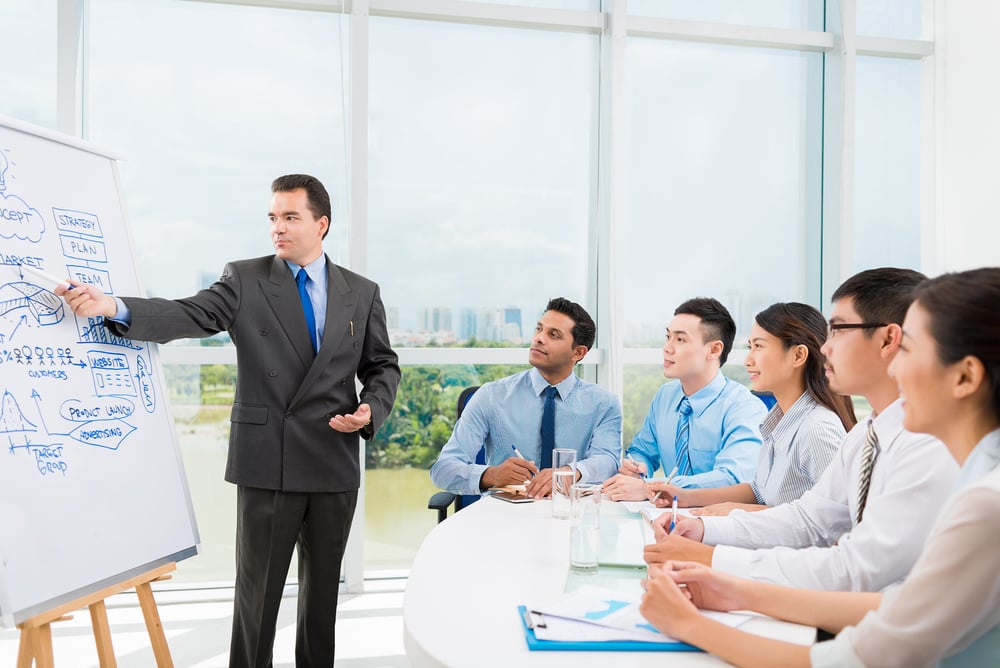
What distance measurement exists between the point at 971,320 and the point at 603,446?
1.85 metres

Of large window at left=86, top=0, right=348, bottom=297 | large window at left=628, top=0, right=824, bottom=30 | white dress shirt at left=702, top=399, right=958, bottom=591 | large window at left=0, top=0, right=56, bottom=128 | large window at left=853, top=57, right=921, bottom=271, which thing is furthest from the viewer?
large window at left=853, top=57, right=921, bottom=271

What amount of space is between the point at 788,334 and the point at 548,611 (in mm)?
1318

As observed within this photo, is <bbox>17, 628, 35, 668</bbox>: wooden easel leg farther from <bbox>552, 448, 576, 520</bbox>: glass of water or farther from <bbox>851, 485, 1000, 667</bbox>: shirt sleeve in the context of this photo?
<bbox>851, 485, 1000, 667</bbox>: shirt sleeve

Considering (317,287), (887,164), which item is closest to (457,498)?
(317,287)

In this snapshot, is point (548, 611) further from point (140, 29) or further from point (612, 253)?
point (140, 29)

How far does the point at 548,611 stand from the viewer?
127 cm

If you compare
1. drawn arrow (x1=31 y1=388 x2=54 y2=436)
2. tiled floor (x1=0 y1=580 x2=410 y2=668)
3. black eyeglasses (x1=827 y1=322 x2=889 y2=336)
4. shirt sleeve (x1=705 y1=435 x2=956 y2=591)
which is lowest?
tiled floor (x1=0 y1=580 x2=410 y2=668)

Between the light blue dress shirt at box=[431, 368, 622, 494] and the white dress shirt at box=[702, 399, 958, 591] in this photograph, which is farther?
the light blue dress shirt at box=[431, 368, 622, 494]

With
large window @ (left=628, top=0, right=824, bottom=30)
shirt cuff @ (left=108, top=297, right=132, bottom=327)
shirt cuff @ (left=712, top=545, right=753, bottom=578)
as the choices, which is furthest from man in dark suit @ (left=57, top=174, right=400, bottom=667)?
large window @ (left=628, top=0, right=824, bottom=30)

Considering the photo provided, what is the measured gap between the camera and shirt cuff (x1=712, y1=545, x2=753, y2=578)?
1449mm

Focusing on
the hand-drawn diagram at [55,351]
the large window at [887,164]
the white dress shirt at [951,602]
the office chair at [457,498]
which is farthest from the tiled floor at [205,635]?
the large window at [887,164]

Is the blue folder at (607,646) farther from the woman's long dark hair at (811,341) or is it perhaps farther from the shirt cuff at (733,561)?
the woman's long dark hair at (811,341)

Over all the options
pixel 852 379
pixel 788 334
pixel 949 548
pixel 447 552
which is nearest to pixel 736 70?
pixel 788 334

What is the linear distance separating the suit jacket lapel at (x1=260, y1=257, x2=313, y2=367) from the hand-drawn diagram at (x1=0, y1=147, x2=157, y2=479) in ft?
1.53
